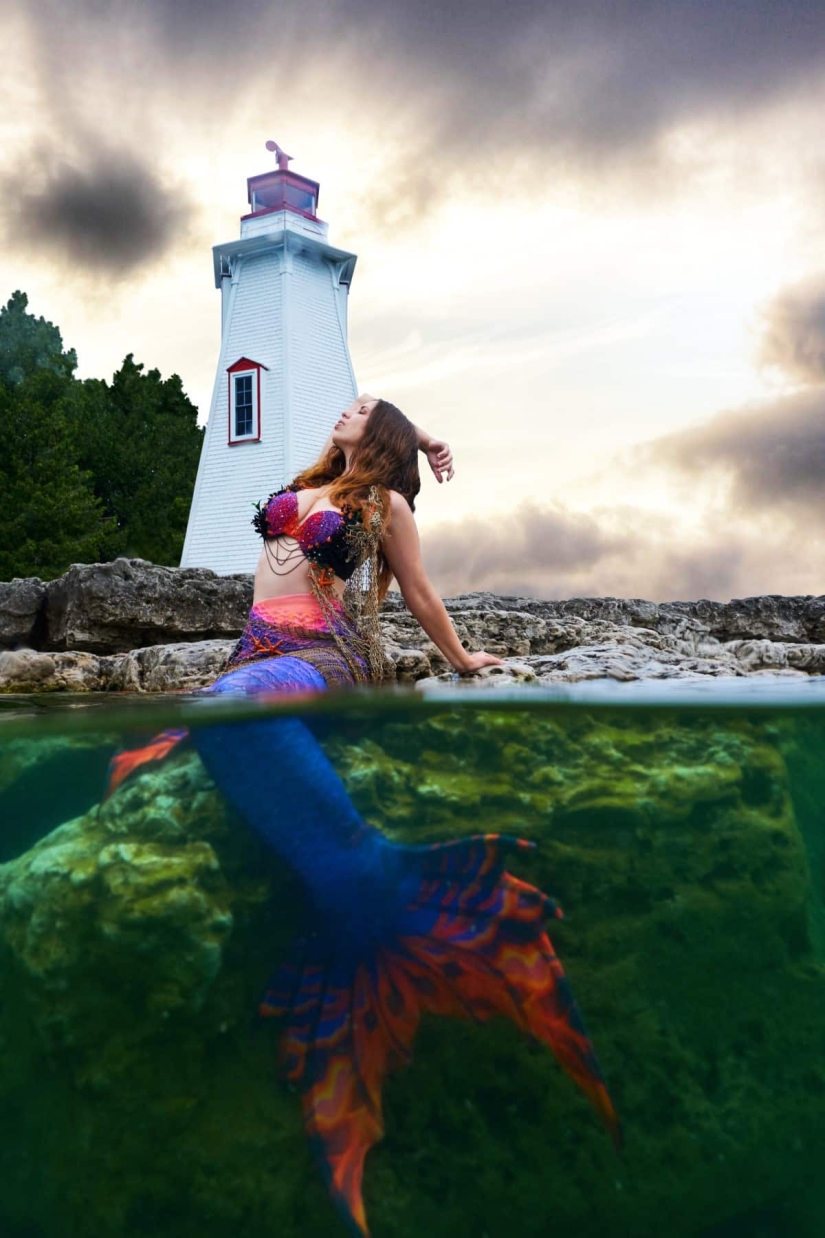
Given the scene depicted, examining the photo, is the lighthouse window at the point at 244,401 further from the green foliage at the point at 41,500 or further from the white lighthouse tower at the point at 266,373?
the green foliage at the point at 41,500

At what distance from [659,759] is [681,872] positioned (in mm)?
458

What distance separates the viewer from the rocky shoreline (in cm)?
639

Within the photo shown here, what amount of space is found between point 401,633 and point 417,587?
280 cm

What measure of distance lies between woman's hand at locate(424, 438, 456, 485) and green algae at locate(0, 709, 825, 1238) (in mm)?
1540

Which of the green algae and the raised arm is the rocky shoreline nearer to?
the raised arm

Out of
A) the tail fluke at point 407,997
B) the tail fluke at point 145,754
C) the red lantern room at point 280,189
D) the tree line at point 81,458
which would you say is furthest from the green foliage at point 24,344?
the tail fluke at point 407,997

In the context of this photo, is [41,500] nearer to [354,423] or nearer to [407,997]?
[354,423]

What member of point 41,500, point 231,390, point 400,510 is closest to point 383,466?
point 400,510

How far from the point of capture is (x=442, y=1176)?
10.1 ft

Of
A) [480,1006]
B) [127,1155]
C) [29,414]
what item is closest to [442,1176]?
[480,1006]

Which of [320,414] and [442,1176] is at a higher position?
[320,414]

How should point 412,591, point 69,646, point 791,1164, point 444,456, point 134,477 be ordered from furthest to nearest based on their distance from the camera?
point 134,477
point 69,646
point 444,456
point 412,591
point 791,1164

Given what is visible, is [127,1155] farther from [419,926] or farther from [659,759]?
[659,759]

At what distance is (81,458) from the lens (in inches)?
1247
